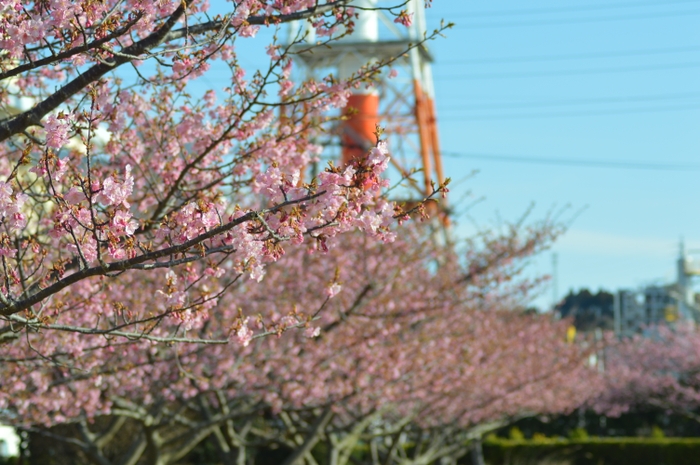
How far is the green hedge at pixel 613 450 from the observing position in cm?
2861

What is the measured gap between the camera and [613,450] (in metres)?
29.5

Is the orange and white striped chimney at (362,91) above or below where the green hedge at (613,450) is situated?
above

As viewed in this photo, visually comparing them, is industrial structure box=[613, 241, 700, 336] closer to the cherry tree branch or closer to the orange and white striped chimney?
the orange and white striped chimney

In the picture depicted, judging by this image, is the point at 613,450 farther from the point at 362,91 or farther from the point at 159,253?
the point at 159,253

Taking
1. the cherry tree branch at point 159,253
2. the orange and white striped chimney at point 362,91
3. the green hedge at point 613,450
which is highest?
the orange and white striped chimney at point 362,91

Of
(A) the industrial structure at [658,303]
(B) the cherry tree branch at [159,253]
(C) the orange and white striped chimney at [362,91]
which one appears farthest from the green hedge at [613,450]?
(B) the cherry tree branch at [159,253]

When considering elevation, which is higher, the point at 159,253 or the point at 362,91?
the point at 362,91

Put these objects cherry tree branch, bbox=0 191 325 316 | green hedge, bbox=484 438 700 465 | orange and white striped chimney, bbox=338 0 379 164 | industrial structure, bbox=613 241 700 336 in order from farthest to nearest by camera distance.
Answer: industrial structure, bbox=613 241 700 336, green hedge, bbox=484 438 700 465, orange and white striped chimney, bbox=338 0 379 164, cherry tree branch, bbox=0 191 325 316

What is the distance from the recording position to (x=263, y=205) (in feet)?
46.1

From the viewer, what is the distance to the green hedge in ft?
93.9

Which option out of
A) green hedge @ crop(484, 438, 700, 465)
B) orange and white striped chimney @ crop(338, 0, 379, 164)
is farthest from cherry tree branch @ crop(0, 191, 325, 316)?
green hedge @ crop(484, 438, 700, 465)

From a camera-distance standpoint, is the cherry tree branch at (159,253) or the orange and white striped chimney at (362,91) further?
the orange and white striped chimney at (362,91)

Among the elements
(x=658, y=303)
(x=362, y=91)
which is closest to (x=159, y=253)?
(x=362, y=91)

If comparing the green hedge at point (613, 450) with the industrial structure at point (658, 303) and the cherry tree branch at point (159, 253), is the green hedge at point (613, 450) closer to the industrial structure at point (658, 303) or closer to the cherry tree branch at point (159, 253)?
the industrial structure at point (658, 303)
